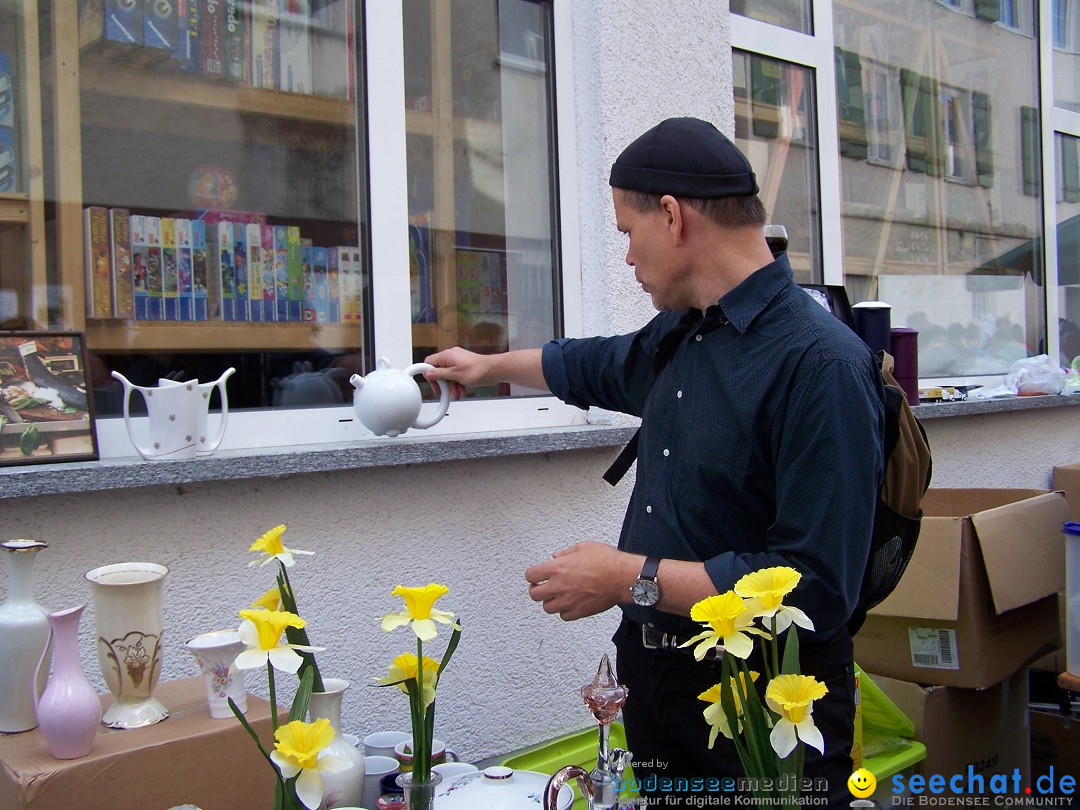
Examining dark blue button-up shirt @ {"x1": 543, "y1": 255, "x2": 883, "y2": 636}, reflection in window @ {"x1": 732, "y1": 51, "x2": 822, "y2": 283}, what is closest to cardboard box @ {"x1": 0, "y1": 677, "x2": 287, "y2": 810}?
dark blue button-up shirt @ {"x1": 543, "y1": 255, "x2": 883, "y2": 636}

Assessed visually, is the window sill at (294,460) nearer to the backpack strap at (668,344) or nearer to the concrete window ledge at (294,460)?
the concrete window ledge at (294,460)

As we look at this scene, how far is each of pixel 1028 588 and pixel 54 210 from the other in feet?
8.29

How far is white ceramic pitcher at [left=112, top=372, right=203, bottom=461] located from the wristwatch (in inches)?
34.6

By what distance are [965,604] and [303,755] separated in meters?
2.08

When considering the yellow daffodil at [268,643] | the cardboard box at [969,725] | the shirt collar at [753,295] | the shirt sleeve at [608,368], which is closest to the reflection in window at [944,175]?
the cardboard box at [969,725]

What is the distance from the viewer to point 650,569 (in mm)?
1453

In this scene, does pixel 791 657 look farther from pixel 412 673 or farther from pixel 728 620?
pixel 412 673

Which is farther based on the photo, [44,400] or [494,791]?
[44,400]

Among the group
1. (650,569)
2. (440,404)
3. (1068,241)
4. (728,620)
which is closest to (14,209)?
(440,404)

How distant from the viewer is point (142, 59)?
2.01 meters

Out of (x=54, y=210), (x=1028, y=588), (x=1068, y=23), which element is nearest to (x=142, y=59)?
(x=54, y=210)

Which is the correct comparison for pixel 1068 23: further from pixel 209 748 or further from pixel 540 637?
pixel 209 748

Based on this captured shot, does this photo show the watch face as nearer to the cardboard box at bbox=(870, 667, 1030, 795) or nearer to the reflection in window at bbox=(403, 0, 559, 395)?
the reflection in window at bbox=(403, 0, 559, 395)

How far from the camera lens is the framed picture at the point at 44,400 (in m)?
1.67
